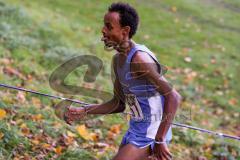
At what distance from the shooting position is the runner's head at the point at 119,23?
11.1ft

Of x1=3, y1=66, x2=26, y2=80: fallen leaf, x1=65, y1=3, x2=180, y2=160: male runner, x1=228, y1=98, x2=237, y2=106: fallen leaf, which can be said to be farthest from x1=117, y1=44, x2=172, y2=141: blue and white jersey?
x1=228, y1=98, x2=237, y2=106: fallen leaf

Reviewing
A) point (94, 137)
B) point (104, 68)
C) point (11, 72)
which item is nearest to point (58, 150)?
point (94, 137)

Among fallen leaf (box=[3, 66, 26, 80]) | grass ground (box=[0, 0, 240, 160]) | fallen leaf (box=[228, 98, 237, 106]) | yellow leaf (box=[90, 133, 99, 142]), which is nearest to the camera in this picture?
grass ground (box=[0, 0, 240, 160])

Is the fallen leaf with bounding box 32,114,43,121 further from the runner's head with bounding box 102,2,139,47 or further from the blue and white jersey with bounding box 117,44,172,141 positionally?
the runner's head with bounding box 102,2,139,47

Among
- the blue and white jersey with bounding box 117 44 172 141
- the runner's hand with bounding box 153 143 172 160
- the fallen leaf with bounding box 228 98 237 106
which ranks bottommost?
the fallen leaf with bounding box 228 98 237 106

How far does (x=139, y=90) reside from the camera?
11.3ft

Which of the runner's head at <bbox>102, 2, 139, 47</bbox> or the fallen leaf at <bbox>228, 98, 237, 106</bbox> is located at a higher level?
the runner's head at <bbox>102, 2, 139, 47</bbox>

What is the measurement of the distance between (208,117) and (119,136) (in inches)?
119

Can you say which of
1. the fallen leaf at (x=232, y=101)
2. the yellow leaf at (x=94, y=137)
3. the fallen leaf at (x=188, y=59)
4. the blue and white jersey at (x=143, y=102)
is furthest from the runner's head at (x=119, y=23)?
the fallen leaf at (x=188, y=59)

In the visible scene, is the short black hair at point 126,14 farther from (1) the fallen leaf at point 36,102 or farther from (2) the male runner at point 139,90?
(1) the fallen leaf at point 36,102

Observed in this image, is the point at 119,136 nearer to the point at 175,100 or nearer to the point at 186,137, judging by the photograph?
the point at 186,137

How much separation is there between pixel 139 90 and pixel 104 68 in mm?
5914

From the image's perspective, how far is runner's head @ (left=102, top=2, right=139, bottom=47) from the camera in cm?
338

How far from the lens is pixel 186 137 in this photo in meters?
6.80
